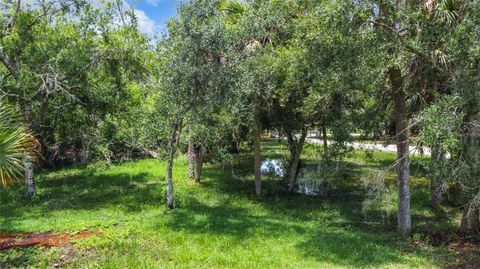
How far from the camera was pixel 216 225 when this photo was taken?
36.5ft

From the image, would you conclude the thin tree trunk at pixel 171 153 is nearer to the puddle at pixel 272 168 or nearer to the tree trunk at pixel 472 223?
the puddle at pixel 272 168

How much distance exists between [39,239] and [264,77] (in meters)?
7.29

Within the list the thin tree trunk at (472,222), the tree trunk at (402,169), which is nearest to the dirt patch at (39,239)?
the tree trunk at (402,169)

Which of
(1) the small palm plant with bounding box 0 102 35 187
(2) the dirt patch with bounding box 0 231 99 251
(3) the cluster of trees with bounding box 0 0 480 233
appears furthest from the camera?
(2) the dirt patch with bounding box 0 231 99 251

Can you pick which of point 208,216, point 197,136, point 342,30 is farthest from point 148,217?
point 342,30

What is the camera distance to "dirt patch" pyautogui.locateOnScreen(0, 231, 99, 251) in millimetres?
9109

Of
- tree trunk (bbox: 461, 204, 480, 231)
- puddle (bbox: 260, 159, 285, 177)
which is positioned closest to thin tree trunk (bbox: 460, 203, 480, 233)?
tree trunk (bbox: 461, 204, 480, 231)

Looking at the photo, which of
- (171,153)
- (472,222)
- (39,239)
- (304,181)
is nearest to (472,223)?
(472,222)

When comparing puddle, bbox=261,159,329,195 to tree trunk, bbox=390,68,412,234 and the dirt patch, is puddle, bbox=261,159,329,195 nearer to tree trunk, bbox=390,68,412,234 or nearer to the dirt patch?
tree trunk, bbox=390,68,412,234

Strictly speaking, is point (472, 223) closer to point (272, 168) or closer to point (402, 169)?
point (402, 169)

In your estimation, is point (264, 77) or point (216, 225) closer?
point (216, 225)

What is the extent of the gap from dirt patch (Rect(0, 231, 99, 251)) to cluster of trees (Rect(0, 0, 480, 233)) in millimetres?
2753

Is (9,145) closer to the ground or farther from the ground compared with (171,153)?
farther from the ground

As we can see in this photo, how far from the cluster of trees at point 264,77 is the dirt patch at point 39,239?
2753mm
